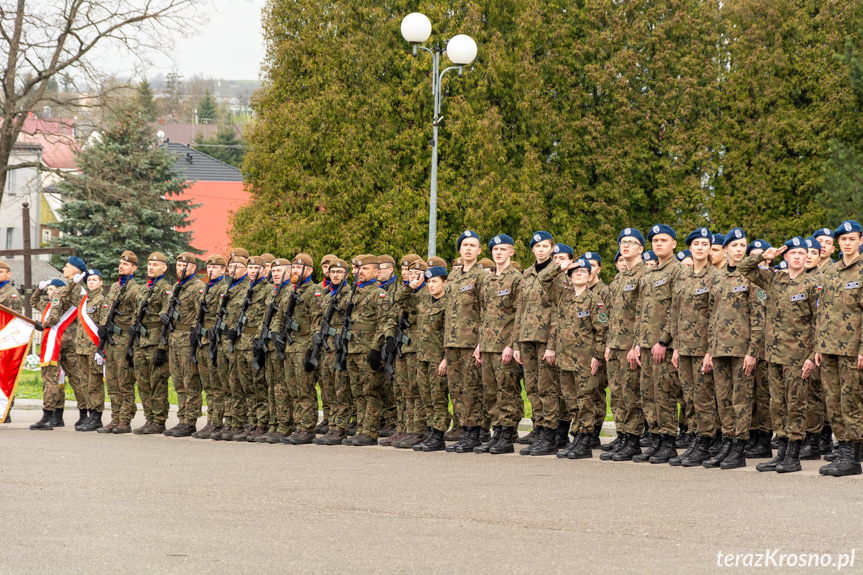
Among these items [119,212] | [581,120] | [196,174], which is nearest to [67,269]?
[119,212]

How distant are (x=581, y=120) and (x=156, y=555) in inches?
1209

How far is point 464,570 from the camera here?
6262 millimetres

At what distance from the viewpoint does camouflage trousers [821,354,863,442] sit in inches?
385

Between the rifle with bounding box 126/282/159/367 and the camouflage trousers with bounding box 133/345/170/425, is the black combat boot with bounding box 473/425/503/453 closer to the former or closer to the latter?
the camouflage trousers with bounding box 133/345/170/425

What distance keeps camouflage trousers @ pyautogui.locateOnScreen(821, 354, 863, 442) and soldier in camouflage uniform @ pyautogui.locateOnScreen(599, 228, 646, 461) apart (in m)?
1.91

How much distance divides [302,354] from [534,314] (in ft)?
10.3

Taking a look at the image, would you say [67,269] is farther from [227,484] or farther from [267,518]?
[267,518]

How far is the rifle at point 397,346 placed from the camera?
42.6 ft

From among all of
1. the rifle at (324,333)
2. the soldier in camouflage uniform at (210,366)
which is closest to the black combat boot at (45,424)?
the soldier in camouflage uniform at (210,366)

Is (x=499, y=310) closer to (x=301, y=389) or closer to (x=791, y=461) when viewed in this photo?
(x=301, y=389)

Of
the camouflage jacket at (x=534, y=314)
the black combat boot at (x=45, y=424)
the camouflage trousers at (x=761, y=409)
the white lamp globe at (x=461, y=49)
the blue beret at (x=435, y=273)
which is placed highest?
the white lamp globe at (x=461, y=49)

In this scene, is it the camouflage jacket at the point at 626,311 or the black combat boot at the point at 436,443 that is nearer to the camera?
the camouflage jacket at the point at 626,311

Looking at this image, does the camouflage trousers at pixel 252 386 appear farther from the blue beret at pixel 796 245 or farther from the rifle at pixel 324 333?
the blue beret at pixel 796 245

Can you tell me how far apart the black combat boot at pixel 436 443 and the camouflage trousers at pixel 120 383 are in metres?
4.46
